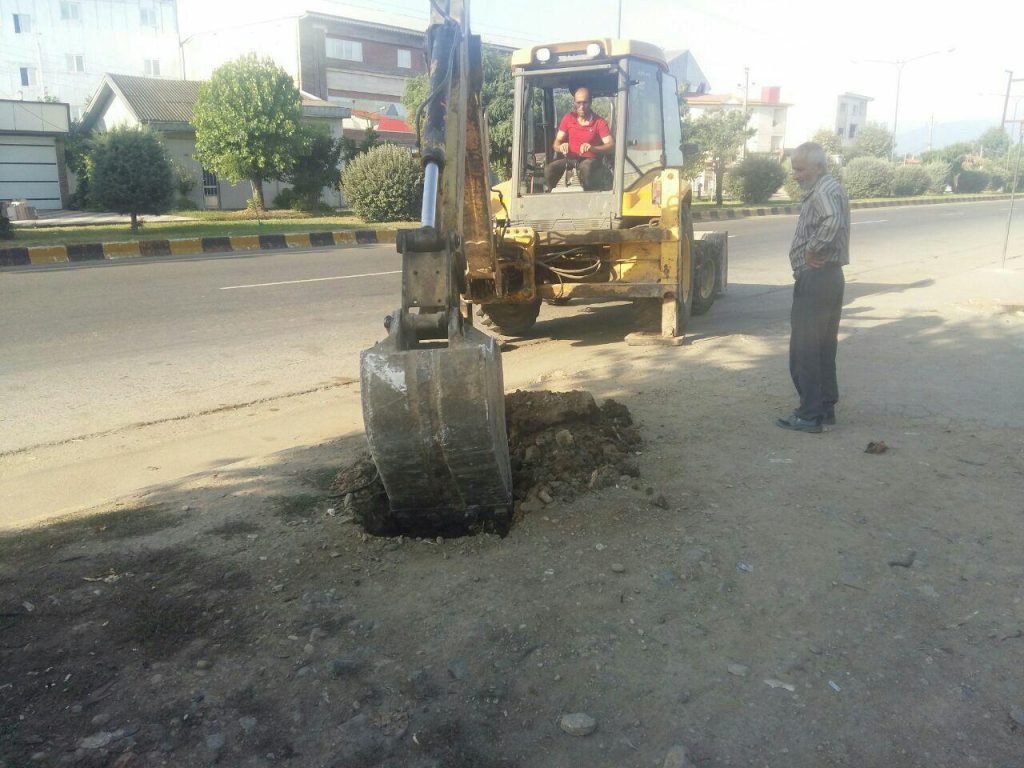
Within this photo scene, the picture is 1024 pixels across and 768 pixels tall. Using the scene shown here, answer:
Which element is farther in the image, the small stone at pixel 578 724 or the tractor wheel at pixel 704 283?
the tractor wheel at pixel 704 283

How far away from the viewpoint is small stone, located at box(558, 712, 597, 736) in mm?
2607

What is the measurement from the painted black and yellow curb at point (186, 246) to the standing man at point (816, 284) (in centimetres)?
1457

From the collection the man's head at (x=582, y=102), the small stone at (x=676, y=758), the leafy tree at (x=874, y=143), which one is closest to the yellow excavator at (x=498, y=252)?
the man's head at (x=582, y=102)

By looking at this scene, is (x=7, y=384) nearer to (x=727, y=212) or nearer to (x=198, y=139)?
(x=198, y=139)

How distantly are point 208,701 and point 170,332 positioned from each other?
273 inches

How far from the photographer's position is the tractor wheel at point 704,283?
32.9 ft

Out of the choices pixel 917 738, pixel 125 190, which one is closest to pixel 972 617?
pixel 917 738

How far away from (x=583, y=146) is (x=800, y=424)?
4.18 metres

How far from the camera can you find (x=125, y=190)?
20.2 metres

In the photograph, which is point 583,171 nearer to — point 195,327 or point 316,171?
point 195,327

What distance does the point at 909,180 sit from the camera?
152 feet

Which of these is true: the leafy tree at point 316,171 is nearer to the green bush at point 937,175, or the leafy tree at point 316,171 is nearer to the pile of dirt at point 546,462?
the pile of dirt at point 546,462

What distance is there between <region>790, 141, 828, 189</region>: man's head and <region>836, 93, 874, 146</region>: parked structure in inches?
3688

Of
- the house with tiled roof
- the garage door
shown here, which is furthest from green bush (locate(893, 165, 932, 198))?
the garage door
